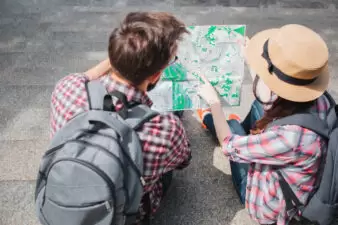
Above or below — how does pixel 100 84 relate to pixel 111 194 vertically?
above

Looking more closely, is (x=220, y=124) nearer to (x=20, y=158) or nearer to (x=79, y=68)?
(x=20, y=158)

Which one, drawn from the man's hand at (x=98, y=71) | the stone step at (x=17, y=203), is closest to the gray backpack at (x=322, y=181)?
the man's hand at (x=98, y=71)

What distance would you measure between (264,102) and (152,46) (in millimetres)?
676

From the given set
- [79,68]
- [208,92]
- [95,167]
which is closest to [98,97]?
[95,167]

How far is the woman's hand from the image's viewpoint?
220 centimetres

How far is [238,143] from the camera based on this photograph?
1.80m

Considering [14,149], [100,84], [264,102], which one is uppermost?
[100,84]

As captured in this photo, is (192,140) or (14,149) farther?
(192,140)

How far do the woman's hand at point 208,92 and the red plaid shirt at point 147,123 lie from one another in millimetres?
589

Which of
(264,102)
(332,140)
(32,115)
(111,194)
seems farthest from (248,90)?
(111,194)

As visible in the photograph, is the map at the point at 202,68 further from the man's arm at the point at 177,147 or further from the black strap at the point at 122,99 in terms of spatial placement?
the black strap at the point at 122,99

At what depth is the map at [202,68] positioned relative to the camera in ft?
7.41

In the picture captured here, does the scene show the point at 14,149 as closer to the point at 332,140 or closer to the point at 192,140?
the point at 192,140

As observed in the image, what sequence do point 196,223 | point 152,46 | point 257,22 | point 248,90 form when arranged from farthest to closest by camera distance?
point 257,22 < point 248,90 < point 196,223 < point 152,46
